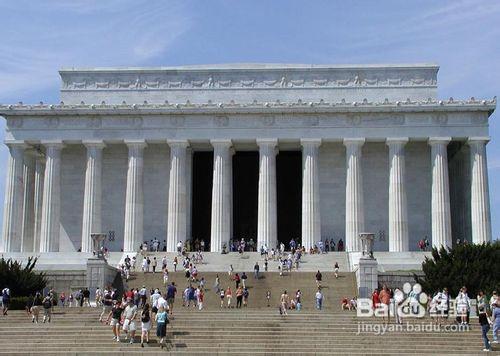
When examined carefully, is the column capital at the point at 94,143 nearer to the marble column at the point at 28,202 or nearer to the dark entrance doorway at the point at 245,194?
the marble column at the point at 28,202

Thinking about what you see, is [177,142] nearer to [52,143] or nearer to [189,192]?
[189,192]

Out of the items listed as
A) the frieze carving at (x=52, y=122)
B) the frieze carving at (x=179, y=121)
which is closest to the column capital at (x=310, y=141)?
the frieze carving at (x=179, y=121)

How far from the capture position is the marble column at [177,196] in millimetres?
74625

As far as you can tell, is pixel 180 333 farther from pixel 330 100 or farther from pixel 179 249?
pixel 330 100

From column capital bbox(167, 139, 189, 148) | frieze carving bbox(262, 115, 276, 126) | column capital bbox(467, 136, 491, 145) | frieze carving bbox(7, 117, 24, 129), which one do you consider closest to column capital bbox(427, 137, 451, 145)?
column capital bbox(467, 136, 491, 145)

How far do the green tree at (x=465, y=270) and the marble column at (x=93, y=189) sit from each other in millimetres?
32447

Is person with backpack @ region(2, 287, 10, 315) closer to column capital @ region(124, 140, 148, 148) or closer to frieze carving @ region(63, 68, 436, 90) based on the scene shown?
column capital @ region(124, 140, 148, 148)

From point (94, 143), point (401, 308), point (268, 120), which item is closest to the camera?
point (401, 308)

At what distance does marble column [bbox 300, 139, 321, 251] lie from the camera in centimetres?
7356

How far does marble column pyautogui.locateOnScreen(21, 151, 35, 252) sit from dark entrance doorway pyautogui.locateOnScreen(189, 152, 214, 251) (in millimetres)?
14674

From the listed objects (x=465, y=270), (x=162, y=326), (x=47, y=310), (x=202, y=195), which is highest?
(x=202, y=195)

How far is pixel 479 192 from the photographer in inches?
2889

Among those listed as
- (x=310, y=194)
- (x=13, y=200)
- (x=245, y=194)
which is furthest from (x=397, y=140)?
(x=13, y=200)

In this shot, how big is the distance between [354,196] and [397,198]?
12.0ft
